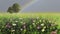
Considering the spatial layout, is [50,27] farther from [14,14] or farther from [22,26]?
[14,14]

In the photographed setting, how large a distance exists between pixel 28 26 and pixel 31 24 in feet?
0.16

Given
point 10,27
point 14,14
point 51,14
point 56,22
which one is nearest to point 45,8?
point 51,14

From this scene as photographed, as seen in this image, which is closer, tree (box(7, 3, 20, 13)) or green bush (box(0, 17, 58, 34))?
green bush (box(0, 17, 58, 34))

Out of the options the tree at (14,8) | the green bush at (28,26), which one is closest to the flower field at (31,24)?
the green bush at (28,26)

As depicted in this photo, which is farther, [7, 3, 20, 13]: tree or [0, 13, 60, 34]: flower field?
[7, 3, 20, 13]: tree

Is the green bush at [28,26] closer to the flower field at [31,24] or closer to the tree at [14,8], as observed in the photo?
the flower field at [31,24]

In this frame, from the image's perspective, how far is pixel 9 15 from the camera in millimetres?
2230

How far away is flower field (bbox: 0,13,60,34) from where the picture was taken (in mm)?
1928

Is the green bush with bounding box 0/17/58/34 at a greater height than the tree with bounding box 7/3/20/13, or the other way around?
the tree with bounding box 7/3/20/13

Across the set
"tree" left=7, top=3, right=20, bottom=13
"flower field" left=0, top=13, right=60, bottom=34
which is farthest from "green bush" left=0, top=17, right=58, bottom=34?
"tree" left=7, top=3, right=20, bottom=13

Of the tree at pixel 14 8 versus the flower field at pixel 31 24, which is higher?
the tree at pixel 14 8

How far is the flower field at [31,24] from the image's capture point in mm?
1928

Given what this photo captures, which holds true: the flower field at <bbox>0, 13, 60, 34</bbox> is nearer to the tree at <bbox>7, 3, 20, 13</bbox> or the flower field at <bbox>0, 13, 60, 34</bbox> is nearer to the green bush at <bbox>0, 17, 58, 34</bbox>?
the green bush at <bbox>0, 17, 58, 34</bbox>

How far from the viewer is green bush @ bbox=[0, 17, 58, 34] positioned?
1.93 m
